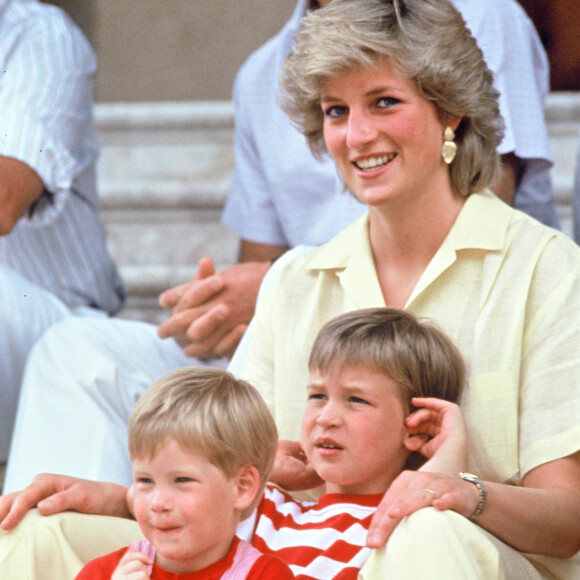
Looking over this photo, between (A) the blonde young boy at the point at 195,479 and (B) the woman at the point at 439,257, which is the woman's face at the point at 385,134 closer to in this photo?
(B) the woman at the point at 439,257

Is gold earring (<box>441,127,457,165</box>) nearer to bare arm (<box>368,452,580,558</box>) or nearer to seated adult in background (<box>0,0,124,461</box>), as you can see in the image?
bare arm (<box>368,452,580,558</box>)

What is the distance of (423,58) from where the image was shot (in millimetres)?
1898

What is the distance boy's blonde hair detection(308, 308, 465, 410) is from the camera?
68.6 inches

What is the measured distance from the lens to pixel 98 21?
13.7 ft

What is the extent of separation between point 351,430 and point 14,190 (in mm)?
1331

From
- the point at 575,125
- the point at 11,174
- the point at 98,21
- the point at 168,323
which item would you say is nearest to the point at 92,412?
the point at 168,323

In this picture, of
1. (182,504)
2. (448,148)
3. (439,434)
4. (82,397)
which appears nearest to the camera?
(182,504)

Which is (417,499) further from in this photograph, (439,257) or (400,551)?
(439,257)

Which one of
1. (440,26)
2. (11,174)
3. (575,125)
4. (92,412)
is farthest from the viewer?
(575,125)

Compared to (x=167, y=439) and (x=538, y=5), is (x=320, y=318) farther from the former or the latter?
(x=538, y=5)

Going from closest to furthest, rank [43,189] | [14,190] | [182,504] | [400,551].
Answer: [400,551] → [182,504] → [14,190] → [43,189]

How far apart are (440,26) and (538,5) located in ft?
5.83

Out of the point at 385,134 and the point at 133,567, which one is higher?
the point at 385,134

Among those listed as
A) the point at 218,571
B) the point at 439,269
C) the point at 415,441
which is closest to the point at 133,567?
the point at 218,571
